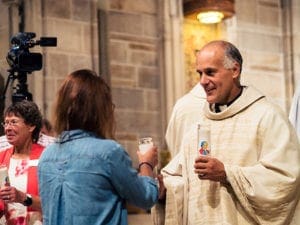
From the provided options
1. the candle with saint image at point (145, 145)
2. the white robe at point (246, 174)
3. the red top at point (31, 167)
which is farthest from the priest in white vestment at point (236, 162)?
the red top at point (31, 167)

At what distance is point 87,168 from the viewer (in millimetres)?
3023

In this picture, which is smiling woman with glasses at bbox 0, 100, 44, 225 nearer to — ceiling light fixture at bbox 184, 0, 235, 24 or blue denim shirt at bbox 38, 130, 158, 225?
blue denim shirt at bbox 38, 130, 158, 225

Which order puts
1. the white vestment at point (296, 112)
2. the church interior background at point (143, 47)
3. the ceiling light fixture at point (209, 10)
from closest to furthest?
the white vestment at point (296, 112), the church interior background at point (143, 47), the ceiling light fixture at point (209, 10)

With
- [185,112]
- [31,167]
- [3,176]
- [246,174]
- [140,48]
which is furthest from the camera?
[140,48]

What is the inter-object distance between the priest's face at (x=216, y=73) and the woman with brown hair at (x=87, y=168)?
0.63 m

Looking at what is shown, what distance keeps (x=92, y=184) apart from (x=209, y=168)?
0.59 m

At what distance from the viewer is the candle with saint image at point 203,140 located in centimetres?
326

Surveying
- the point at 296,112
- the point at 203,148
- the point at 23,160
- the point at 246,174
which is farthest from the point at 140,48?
the point at 203,148

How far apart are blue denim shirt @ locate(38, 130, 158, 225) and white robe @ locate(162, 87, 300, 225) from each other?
544 millimetres

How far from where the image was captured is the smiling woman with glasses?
13.9ft

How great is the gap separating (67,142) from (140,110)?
4.13 metres

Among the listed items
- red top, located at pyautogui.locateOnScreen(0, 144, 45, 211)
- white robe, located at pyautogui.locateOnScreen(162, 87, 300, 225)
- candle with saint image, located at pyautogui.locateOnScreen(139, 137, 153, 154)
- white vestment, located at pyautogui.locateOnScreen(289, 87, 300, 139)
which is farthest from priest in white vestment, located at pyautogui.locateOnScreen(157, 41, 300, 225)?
white vestment, located at pyautogui.locateOnScreen(289, 87, 300, 139)

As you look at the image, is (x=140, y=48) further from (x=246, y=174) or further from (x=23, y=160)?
(x=246, y=174)

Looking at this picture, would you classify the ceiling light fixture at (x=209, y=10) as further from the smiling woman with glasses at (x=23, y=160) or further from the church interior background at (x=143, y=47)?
the smiling woman with glasses at (x=23, y=160)
